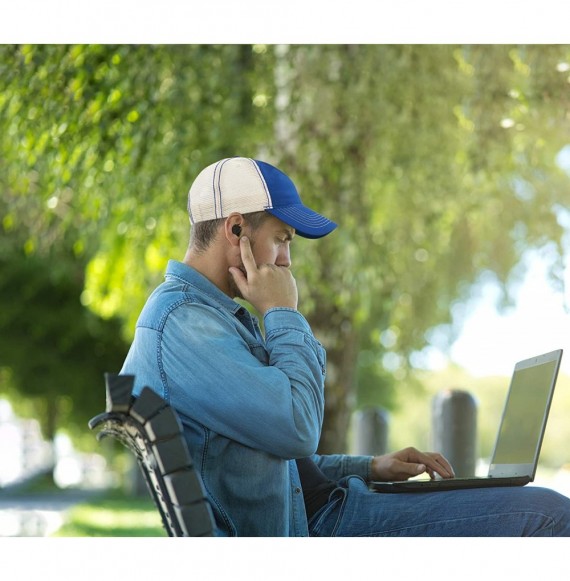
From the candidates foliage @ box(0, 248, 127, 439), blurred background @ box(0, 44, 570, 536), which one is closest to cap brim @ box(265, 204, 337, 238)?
blurred background @ box(0, 44, 570, 536)

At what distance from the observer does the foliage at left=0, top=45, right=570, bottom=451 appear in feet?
23.8

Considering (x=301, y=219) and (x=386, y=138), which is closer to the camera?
(x=301, y=219)

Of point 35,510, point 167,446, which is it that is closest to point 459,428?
point 167,446

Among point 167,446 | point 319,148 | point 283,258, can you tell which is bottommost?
point 167,446

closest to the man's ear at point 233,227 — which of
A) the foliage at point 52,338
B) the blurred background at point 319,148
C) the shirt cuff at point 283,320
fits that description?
the shirt cuff at point 283,320

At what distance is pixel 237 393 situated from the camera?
8.01ft

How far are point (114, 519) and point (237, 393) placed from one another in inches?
477

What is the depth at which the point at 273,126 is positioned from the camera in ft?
28.0

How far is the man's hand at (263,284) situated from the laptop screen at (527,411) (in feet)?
2.63

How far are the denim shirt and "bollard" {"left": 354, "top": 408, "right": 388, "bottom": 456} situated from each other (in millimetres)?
6477

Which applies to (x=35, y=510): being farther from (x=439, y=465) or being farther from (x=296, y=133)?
(x=439, y=465)

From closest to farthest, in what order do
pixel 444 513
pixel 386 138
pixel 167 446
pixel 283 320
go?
pixel 167 446 < pixel 283 320 < pixel 444 513 < pixel 386 138

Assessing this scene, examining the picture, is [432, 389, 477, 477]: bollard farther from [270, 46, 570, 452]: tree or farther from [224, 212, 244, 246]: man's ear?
[224, 212, 244, 246]: man's ear

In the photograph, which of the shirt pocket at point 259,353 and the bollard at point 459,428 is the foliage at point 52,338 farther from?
the shirt pocket at point 259,353
